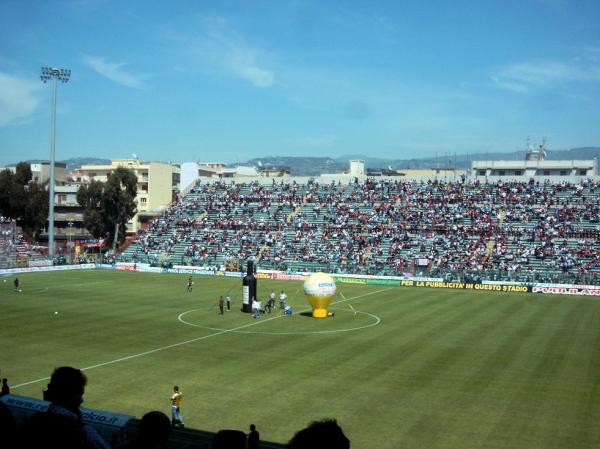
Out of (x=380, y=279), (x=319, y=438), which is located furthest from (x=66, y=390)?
(x=380, y=279)

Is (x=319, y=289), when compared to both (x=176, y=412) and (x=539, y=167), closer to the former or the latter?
(x=176, y=412)

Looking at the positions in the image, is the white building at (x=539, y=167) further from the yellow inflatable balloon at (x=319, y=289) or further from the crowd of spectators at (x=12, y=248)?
the yellow inflatable balloon at (x=319, y=289)

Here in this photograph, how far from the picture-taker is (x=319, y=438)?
4.51 meters

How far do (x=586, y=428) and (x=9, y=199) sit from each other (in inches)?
3701

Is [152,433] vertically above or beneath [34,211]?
beneath

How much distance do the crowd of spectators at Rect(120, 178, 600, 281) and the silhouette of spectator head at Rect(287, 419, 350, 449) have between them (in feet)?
207

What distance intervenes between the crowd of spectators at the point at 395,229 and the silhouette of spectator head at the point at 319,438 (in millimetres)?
63230

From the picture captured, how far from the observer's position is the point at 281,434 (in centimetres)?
1908

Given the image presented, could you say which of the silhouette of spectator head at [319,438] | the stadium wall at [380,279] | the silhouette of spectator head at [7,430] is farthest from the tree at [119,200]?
the silhouette of spectator head at [319,438]

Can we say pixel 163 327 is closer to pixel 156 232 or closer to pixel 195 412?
pixel 195 412

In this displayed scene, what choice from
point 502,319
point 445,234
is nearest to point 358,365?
point 502,319

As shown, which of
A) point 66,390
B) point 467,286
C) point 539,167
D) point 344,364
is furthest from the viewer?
point 539,167

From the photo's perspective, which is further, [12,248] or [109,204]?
[109,204]

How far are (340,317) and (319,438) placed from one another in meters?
38.3
